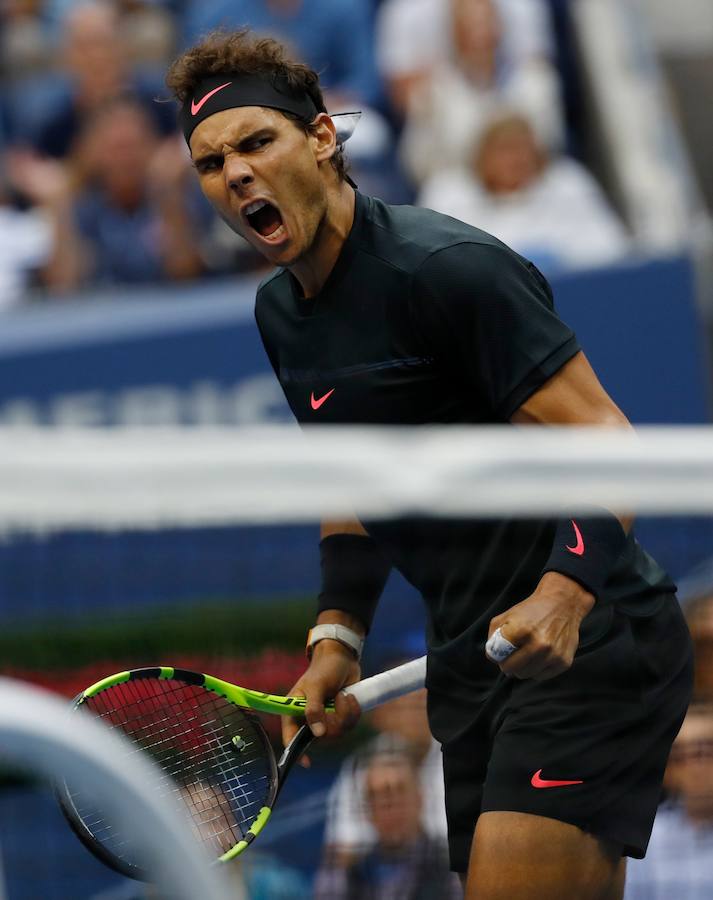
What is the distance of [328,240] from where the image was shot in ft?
9.18

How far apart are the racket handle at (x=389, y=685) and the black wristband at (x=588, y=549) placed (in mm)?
519

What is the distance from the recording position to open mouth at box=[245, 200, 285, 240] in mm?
2775

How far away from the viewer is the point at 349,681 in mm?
3041

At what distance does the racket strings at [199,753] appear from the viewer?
9.50ft

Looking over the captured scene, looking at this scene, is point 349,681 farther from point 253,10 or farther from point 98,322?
point 253,10

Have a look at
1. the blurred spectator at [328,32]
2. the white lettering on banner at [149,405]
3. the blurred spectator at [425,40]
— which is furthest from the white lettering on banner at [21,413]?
the blurred spectator at [425,40]

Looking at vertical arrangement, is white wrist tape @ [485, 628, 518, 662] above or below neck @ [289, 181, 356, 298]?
below

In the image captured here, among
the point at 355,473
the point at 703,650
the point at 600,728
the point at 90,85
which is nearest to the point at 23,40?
the point at 90,85

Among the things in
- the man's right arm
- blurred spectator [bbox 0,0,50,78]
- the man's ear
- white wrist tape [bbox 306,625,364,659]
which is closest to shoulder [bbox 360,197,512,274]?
the man's ear

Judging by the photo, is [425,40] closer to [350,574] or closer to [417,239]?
[350,574]

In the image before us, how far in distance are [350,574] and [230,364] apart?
279 cm

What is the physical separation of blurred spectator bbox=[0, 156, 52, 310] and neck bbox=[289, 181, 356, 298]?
4094mm

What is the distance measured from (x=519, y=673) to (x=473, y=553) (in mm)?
306

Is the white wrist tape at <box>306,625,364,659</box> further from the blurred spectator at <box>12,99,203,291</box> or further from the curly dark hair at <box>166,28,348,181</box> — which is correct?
the blurred spectator at <box>12,99,203,291</box>
